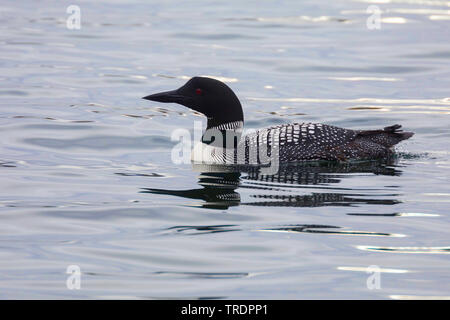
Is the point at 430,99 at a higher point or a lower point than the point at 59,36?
lower

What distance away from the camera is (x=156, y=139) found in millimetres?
8734

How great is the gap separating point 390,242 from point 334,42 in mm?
8379

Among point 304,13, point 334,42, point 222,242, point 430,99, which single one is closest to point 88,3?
point 304,13

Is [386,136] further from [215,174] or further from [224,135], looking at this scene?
[215,174]

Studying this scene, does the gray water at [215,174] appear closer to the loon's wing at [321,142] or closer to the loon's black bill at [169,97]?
the loon's wing at [321,142]

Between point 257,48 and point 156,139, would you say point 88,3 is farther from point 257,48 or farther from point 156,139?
point 156,139

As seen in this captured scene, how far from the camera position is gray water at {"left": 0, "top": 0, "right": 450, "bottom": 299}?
504 cm

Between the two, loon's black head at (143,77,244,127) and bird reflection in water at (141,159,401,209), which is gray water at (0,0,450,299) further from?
loon's black head at (143,77,244,127)

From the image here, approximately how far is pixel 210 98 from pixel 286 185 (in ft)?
3.90

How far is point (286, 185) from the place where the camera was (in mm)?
6930

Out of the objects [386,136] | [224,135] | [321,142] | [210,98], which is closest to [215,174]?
[224,135]

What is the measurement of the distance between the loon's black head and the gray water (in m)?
0.52

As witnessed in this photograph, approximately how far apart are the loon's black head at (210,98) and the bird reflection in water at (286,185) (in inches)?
17.8

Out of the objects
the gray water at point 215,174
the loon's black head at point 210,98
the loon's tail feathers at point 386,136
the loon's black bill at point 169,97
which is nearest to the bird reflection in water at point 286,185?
the gray water at point 215,174
